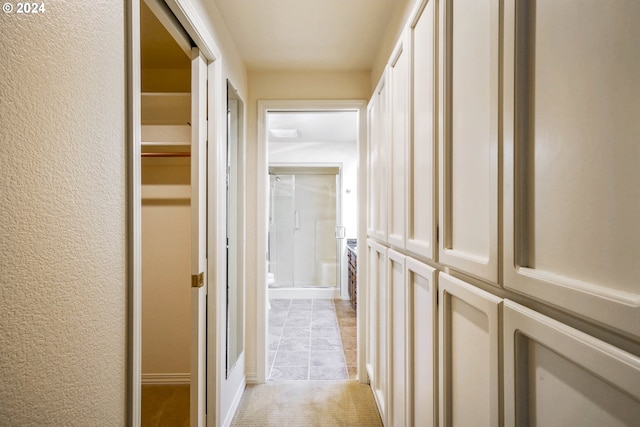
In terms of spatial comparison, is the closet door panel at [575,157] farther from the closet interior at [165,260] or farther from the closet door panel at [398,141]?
the closet interior at [165,260]

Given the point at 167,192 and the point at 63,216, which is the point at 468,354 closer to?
the point at 63,216

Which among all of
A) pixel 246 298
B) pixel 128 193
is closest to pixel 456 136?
pixel 128 193

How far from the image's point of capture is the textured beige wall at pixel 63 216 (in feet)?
1.94

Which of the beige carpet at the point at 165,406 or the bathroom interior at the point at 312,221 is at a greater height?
the bathroom interior at the point at 312,221

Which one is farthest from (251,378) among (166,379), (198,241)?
(198,241)

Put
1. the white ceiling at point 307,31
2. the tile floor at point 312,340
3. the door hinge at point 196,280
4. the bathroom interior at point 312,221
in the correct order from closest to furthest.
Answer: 1. the door hinge at point 196,280
2. the white ceiling at point 307,31
3. the tile floor at point 312,340
4. the bathroom interior at point 312,221

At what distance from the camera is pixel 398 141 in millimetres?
1606

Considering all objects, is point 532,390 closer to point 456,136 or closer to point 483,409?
point 483,409

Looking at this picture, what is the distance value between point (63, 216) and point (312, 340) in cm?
320

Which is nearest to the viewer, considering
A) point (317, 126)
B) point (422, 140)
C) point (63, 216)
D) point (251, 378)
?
point (63, 216)

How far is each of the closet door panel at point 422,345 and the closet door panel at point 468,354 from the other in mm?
64

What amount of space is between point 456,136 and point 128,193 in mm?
965

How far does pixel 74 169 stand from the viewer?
2.42 ft

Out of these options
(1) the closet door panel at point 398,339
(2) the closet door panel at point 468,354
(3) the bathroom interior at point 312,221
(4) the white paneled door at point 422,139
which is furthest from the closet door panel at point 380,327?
(3) the bathroom interior at point 312,221
